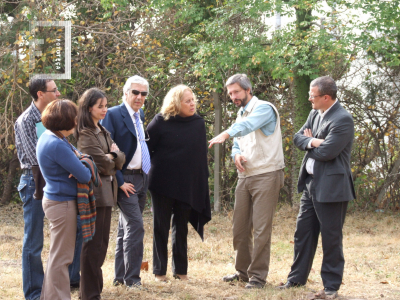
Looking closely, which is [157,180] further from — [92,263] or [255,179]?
[92,263]

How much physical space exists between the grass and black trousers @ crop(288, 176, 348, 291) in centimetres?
23

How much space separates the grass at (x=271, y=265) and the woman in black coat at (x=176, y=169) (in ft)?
1.55

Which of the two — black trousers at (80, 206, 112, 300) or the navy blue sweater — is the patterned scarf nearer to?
the navy blue sweater

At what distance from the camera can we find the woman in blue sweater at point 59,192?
11.8ft

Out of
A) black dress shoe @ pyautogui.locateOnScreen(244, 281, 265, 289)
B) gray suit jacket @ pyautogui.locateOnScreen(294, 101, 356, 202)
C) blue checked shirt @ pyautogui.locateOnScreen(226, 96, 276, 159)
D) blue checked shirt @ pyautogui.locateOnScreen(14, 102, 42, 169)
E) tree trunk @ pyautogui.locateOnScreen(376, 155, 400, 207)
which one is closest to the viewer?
blue checked shirt @ pyautogui.locateOnScreen(14, 102, 42, 169)

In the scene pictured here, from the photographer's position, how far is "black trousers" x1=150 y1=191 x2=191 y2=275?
4961 millimetres

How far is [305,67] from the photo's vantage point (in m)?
8.82

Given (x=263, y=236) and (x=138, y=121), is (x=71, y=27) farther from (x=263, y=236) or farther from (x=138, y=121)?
(x=263, y=236)

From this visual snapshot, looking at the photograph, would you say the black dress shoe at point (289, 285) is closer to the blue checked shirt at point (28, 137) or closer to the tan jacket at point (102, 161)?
the tan jacket at point (102, 161)

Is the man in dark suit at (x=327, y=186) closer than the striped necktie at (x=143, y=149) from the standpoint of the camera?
Yes

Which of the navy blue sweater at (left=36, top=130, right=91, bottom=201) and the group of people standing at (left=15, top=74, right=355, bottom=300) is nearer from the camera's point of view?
the navy blue sweater at (left=36, top=130, right=91, bottom=201)

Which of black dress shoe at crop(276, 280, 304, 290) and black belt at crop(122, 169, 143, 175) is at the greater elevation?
black belt at crop(122, 169, 143, 175)
